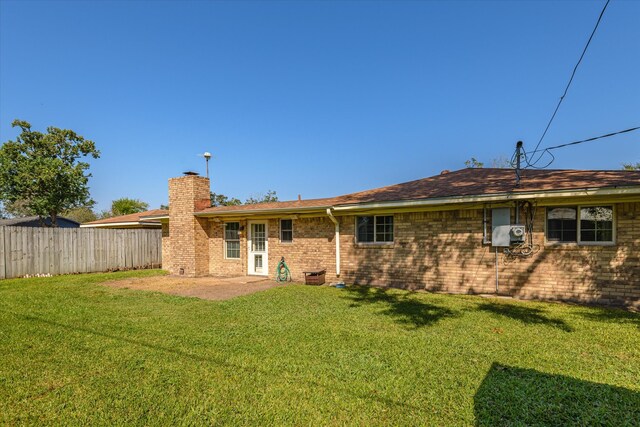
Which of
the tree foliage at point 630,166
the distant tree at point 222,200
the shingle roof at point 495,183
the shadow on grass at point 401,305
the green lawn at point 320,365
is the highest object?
the tree foliage at point 630,166

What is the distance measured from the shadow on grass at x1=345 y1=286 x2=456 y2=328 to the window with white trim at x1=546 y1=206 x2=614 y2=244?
340 centimetres

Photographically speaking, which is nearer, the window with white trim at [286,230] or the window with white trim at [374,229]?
the window with white trim at [374,229]

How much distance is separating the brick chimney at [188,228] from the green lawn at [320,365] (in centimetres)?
570

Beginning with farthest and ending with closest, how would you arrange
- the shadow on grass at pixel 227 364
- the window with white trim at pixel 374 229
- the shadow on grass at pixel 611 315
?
the window with white trim at pixel 374 229, the shadow on grass at pixel 611 315, the shadow on grass at pixel 227 364

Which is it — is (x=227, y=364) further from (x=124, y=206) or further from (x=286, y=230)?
(x=124, y=206)

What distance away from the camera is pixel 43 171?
23438 mm

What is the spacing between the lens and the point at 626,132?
654cm

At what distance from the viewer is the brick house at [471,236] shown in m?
7.07

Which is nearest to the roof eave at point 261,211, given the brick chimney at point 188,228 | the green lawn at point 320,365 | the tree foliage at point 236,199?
the brick chimney at point 188,228

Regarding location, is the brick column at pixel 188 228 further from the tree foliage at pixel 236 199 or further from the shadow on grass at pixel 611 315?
the tree foliage at pixel 236 199

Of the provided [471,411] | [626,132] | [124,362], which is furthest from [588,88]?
[124,362]

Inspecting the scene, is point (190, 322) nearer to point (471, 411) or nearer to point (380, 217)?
point (471, 411)

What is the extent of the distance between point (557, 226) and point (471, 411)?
21.1 feet

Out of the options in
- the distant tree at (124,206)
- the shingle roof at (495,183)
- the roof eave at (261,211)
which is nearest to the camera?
the shingle roof at (495,183)
